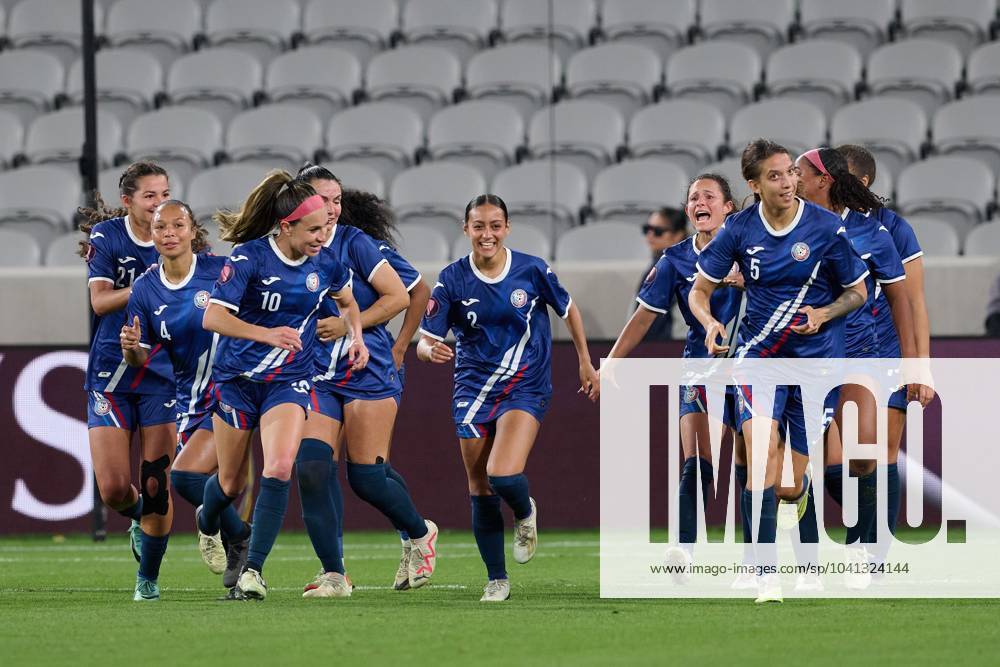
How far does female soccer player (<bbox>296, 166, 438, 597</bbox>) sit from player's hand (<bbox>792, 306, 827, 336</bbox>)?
6.24 ft

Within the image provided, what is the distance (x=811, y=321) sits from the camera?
24.6 ft

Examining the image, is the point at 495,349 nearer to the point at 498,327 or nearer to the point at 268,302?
the point at 498,327

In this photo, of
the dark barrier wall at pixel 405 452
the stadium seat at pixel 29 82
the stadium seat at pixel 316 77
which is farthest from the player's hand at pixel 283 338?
the stadium seat at pixel 29 82

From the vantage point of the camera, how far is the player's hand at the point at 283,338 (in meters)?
7.50

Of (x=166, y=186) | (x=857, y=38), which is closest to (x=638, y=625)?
(x=166, y=186)

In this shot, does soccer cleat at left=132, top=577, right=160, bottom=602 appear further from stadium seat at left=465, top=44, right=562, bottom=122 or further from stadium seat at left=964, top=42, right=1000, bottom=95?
stadium seat at left=964, top=42, right=1000, bottom=95

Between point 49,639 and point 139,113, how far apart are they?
35.3ft

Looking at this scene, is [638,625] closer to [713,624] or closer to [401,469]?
[713,624]

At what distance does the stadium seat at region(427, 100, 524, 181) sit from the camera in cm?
1548

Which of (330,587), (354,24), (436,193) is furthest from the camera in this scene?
(354,24)

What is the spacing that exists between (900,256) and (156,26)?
11.0 m

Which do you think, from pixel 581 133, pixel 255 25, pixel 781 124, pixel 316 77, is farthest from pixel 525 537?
pixel 255 25

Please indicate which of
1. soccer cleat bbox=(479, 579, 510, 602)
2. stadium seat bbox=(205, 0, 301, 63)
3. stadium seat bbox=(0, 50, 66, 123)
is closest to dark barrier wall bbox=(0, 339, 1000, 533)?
soccer cleat bbox=(479, 579, 510, 602)

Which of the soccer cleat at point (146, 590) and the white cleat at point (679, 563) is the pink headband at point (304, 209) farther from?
the white cleat at point (679, 563)
